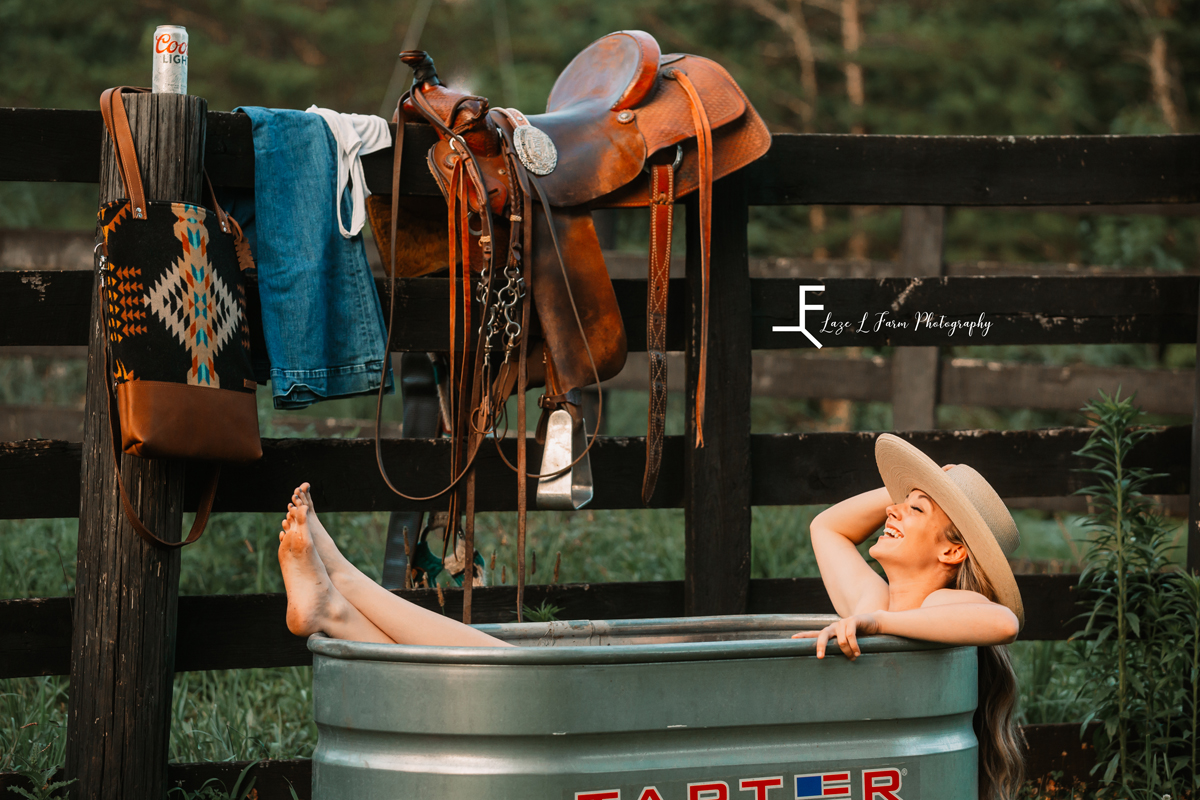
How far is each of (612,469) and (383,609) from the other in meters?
0.95

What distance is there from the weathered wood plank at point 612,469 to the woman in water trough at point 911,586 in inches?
25.5

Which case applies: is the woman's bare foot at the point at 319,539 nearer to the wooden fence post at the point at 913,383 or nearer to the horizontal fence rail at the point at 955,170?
the horizontal fence rail at the point at 955,170

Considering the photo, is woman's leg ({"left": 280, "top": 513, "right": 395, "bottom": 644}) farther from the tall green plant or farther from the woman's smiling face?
the tall green plant

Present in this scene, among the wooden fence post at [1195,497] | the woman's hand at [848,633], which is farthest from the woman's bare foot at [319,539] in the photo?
the wooden fence post at [1195,497]

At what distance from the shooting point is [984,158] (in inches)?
123

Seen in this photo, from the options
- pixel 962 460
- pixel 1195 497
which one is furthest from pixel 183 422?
pixel 1195 497

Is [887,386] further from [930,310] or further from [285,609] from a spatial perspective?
[285,609]

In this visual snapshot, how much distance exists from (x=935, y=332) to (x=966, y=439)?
1.00 feet

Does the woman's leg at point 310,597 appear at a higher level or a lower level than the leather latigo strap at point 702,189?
lower

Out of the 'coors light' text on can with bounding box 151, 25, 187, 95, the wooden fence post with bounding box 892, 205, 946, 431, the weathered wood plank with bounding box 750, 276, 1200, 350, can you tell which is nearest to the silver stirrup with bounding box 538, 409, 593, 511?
the weathered wood plank with bounding box 750, 276, 1200, 350

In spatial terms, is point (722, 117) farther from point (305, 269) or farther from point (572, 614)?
point (572, 614)

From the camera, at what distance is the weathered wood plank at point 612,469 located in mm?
2668

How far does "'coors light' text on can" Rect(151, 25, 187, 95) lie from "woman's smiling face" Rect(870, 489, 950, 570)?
5.73 feet

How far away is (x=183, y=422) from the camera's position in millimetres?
2270
